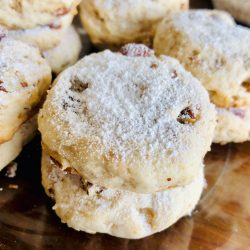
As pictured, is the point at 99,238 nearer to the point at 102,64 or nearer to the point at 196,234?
the point at 196,234

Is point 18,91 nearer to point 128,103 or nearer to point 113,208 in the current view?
point 128,103

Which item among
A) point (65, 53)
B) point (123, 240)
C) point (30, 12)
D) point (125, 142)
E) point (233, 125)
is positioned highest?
point (30, 12)

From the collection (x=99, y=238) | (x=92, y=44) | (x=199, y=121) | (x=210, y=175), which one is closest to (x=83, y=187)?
(x=99, y=238)

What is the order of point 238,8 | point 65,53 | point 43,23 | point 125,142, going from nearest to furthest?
point 125,142 < point 43,23 < point 65,53 < point 238,8

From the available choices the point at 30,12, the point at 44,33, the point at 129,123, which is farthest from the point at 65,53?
the point at 129,123

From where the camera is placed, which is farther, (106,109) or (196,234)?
(196,234)

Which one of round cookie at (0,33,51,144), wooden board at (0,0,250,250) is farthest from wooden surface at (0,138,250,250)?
round cookie at (0,33,51,144)
